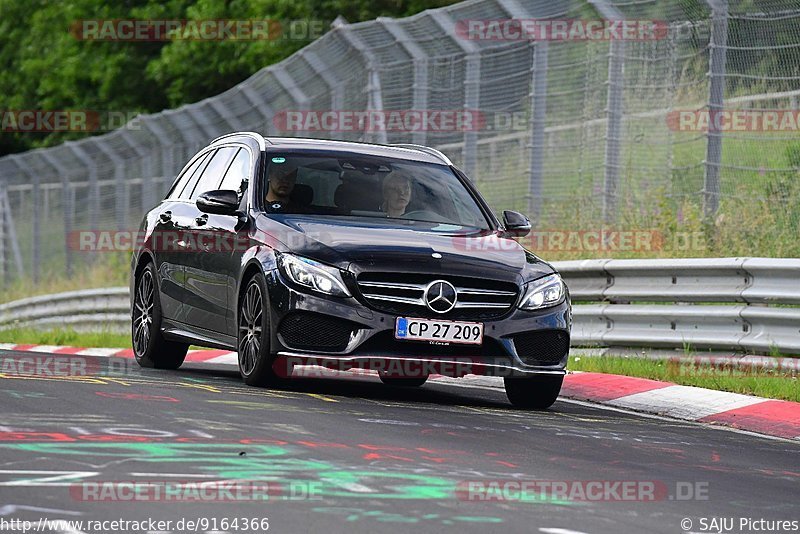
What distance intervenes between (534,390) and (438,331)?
1063 millimetres

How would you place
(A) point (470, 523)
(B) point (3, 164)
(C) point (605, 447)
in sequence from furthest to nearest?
(B) point (3, 164) < (C) point (605, 447) < (A) point (470, 523)

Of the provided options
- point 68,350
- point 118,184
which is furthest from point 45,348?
point 118,184

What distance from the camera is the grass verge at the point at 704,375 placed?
1195 cm

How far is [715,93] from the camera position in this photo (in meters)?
15.7

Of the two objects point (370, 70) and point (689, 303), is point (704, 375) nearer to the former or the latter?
point (689, 303)

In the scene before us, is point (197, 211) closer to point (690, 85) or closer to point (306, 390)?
point (306, 390)

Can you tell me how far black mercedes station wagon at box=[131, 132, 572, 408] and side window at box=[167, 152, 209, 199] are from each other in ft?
1.85

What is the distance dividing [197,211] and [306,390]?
2.09 m

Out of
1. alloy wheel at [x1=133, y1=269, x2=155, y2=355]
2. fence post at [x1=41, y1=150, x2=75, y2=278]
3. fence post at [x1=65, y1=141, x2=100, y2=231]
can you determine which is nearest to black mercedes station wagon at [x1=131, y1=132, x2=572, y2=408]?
alloy wheel at [x1=133, y1=269, x2=155, y2=355]

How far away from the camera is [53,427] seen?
27.0ft

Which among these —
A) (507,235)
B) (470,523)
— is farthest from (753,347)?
(470,523)

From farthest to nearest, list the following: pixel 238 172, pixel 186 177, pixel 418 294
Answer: pixel 186 177, pixel 238 172, pixel 418 294

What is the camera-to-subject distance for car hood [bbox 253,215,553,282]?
34.2ft

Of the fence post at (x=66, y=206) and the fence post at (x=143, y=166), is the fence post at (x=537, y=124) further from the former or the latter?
the fence post at (x=66, y=206)
